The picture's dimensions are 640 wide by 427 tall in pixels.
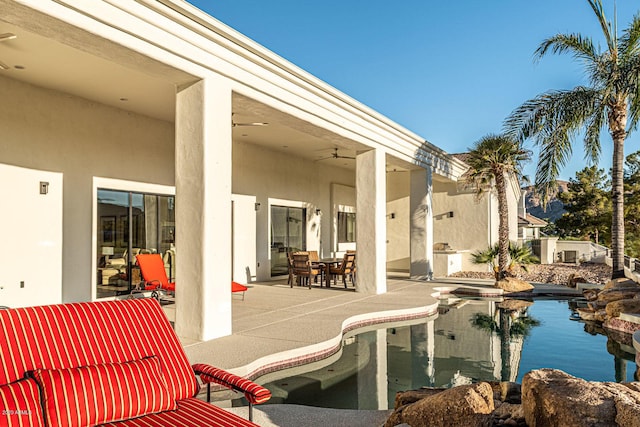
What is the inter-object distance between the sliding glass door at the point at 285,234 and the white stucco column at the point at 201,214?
8.58 meters

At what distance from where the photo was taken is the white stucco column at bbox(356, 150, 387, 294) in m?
11.9

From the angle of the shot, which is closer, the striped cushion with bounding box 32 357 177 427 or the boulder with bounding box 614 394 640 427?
the striped cushion with bounding box 32 357 177 427

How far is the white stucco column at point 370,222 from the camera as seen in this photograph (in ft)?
38.9

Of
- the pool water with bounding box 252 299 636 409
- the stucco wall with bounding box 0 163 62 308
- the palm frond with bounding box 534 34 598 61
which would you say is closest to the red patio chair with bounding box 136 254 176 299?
the stucco wall with bounding box 0 163 62 308

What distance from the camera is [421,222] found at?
15.6m

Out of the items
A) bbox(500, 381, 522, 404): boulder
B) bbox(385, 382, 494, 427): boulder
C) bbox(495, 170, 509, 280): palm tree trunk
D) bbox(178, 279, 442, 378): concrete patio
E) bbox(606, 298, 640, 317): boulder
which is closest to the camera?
bbox(385, 382, 494, 427): boulder

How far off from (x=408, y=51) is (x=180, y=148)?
575 inches

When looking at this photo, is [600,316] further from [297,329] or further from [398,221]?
[398,221]

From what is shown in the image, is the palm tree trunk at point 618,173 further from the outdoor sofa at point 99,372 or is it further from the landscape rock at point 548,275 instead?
the outdoor sofa at point 99,372

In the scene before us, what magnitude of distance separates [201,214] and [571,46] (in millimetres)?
10822

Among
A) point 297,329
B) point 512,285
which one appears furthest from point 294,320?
point 512,285

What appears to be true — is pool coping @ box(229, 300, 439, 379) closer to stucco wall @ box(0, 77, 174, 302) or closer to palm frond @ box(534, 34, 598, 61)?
stucco wall @ box(0, 77, 174, 302)

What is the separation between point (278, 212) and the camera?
15.8 metres

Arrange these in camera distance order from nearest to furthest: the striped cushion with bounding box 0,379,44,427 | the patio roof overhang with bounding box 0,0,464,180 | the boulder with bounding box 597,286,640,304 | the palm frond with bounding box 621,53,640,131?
the striped cushion with bounding box 0,379,44,427 → the patio roof overhang with bounding box 0,0,464,180 → the boulder with bounding box 597,286,640,304 → the palm frond with bounding box 621,53,640,131
